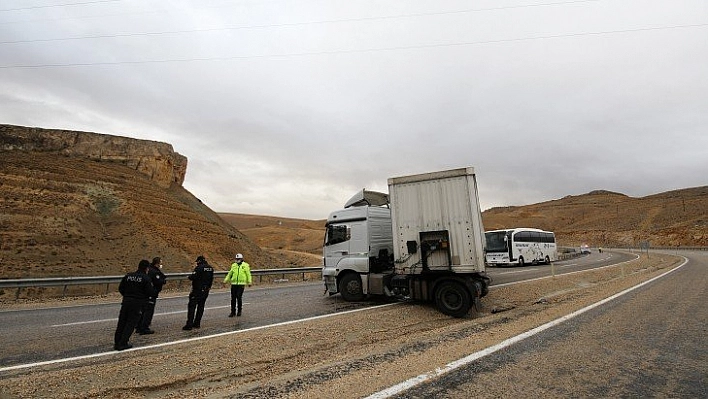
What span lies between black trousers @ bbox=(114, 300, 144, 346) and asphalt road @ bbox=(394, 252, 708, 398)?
5.53 m

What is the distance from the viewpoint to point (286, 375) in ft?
15.9

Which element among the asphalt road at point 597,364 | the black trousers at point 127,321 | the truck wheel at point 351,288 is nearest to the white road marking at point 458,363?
the asphalt road at point 597,364

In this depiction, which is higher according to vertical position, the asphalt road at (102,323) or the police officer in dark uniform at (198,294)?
the police officer in dark uniform at (198,294)

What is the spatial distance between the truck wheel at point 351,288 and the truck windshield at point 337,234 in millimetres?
1218

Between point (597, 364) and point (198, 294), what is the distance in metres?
7.90

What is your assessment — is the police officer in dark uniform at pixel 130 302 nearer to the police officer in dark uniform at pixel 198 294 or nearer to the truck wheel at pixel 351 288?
the police officer in dark uniform at pixel 198 294

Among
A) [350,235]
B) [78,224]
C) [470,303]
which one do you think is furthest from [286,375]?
[78,224]

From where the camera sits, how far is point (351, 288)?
12.0 meters

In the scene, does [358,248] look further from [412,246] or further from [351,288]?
[412,246]

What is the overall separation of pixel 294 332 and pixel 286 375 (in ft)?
9.09

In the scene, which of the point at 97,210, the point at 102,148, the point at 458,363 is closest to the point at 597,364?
the point at 458,363

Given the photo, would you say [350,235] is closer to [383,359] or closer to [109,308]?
[383,359]

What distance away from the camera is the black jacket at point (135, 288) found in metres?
7.24

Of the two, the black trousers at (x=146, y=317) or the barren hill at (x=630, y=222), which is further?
the barren hill at (x=630, y=222)
